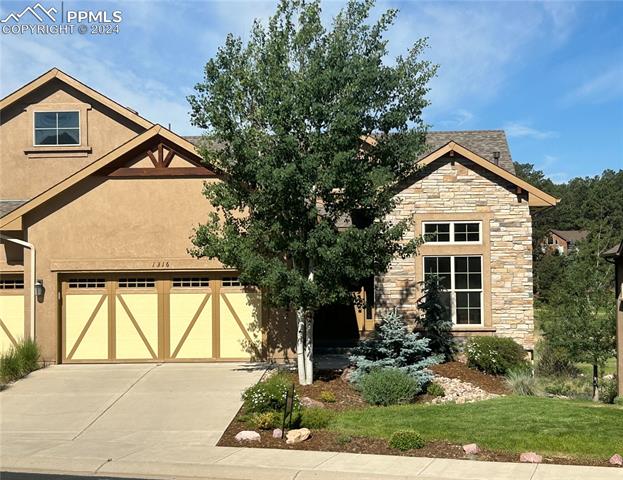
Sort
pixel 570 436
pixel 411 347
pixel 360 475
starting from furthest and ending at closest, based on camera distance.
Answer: pixel 411 347, pixel 570 436, pixel 360 475

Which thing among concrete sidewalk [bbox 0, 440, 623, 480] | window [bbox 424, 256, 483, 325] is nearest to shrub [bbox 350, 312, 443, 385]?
window [bbox 424, 256, 483, 325]

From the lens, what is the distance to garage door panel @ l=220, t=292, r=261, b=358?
17.1 m

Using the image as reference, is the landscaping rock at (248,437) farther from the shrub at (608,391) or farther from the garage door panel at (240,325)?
the shrub at (608,391)

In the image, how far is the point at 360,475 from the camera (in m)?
8.76

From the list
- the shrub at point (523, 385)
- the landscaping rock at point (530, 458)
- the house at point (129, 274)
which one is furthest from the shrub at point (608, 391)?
the landscaping rock at point (530, 458)

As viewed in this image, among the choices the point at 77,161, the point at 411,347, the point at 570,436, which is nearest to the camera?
the point at 570,436

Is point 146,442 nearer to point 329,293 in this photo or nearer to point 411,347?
point 329,293

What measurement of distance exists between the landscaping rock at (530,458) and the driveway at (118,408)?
4647 mm

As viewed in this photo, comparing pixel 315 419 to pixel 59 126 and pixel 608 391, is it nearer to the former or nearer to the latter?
pixel 608 391

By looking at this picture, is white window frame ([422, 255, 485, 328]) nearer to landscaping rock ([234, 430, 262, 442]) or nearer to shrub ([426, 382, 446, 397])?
shrub ([426, 382, 446, 397])

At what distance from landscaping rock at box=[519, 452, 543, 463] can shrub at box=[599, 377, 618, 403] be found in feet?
19.0

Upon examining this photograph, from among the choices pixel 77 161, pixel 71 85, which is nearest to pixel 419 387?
pixel 77 161

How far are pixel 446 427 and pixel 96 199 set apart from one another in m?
10.7

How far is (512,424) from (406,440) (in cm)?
211
